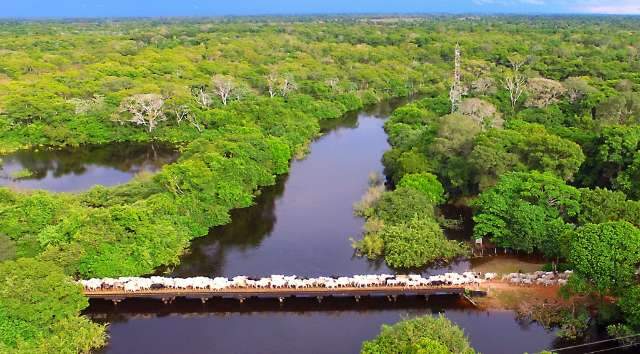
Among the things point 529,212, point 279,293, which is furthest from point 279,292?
point 529,212

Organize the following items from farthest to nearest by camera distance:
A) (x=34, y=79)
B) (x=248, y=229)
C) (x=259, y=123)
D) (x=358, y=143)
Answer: (x=34, y=79)
(x=358, y=143)
(x=259, y=123)
(x=248, y=229)

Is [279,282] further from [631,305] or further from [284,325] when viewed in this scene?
[631,305]

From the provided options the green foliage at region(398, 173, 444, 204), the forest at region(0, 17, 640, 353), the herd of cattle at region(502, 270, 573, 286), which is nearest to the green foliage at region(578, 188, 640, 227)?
the forest at region(0, 17, 640, 353)

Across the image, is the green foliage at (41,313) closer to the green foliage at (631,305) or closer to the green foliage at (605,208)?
the green foliage at (631,305)

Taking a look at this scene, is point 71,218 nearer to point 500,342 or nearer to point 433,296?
point 433,296

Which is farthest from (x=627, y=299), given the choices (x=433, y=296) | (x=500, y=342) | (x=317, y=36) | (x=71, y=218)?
(x=317, y=36)

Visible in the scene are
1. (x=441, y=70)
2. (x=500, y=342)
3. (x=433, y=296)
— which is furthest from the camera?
(x=441, y=70)

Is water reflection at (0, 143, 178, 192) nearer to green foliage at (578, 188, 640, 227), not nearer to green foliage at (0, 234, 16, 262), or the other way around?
green foliage at (0, 234, 16, 262)
